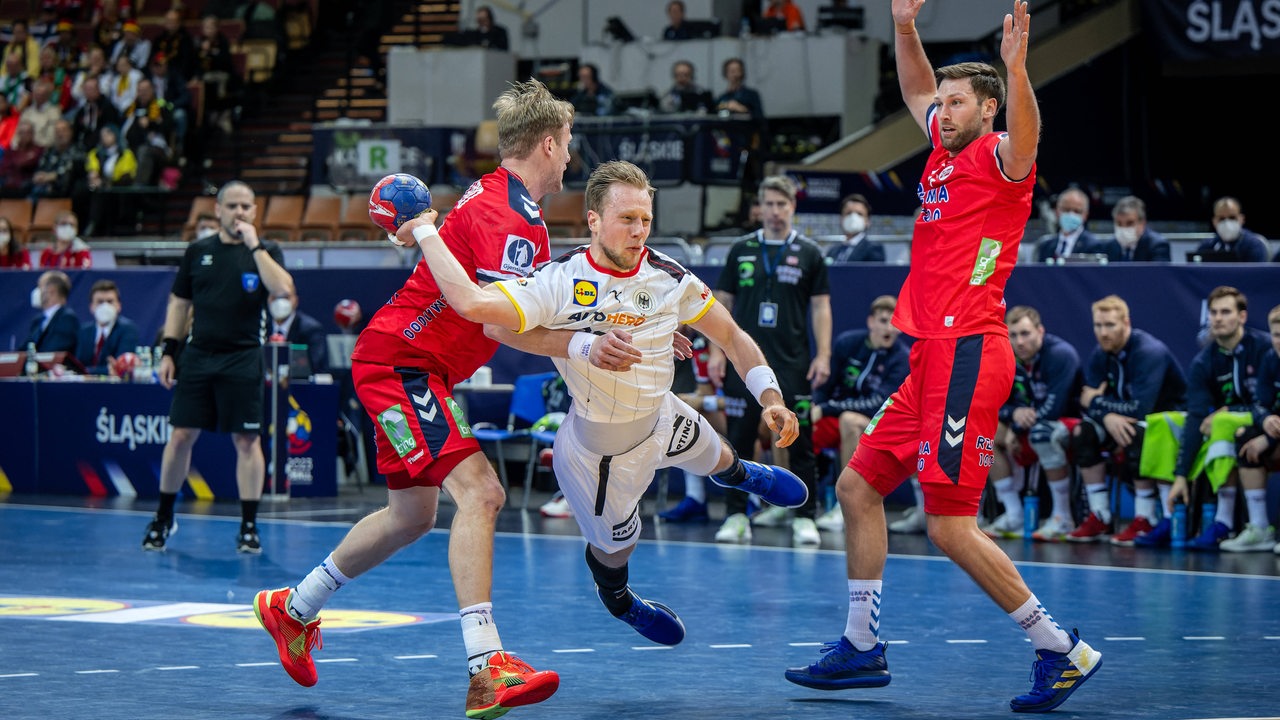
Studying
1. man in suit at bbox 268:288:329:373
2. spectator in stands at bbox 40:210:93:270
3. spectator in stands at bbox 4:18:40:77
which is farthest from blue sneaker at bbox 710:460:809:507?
spectator in stands at bbox 4:18:40:77

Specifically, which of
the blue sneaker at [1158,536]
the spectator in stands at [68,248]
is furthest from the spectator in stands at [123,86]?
the blue sneaker at [1158,536]

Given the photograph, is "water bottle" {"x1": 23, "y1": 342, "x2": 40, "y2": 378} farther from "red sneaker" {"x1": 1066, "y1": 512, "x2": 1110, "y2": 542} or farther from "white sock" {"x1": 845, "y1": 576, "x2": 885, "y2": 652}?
"white sock" {"x1": 845, "y1": 576, "x2": 885, "y2": 652}

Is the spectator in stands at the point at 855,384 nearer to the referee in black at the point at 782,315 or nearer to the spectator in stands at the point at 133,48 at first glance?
the referee in black at the point at 782,315

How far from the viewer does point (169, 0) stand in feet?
87.7

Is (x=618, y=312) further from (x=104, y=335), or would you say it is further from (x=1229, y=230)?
(x=104, y=335)

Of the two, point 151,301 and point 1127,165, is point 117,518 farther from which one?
point 1127,165

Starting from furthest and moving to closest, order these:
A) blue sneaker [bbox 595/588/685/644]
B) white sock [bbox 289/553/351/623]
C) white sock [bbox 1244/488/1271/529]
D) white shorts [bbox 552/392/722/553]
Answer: white sock [bbox 1244/488/1271/529] < blue sneaker [bbox 595/588/685/644] < white sock [bbox 289/553/351/623] < white shorts [bbox 552/392/722/553]

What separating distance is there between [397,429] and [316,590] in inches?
26.8

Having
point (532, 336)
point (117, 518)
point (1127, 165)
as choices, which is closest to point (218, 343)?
point (117, 518)

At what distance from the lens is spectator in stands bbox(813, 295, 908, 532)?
11.7 metres

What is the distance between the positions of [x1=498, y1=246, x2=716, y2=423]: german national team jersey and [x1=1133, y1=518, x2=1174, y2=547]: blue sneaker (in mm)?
5913

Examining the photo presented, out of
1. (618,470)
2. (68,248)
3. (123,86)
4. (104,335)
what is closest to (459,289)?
(618,470)

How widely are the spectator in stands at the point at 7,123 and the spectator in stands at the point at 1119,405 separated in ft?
57.4

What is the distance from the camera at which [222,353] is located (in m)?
10.1
